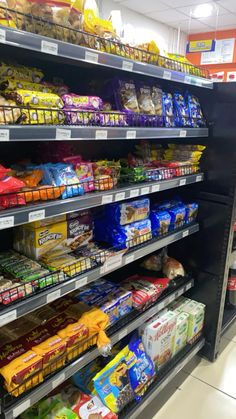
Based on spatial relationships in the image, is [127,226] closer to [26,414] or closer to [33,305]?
[33,305]

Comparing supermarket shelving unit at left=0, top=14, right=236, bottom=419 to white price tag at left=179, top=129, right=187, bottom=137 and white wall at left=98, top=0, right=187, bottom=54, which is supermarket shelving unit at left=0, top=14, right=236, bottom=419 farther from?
white wall at left=98, top=0, right=187, bottom=54

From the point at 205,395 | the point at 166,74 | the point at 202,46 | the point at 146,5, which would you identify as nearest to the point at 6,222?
the point at 166,74

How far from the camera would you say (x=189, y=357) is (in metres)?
2.14

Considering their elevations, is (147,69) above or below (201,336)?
above

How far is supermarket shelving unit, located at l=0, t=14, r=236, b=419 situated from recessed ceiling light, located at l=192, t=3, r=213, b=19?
177 inches

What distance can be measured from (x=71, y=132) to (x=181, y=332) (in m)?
1.51

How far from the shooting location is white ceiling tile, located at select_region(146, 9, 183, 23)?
621cm

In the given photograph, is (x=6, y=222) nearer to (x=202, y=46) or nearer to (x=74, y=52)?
(x=74, y=52)

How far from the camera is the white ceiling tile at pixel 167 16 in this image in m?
6.21

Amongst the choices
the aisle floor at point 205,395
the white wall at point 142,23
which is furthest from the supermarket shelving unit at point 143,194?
the white wall at point 142,23

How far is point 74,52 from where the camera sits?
1132mm

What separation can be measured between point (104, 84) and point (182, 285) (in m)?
1.31

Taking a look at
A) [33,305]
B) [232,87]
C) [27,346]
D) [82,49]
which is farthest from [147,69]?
[27,346]

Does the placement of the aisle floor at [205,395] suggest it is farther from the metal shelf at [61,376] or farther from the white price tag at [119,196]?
the white price tag at [119,196]
